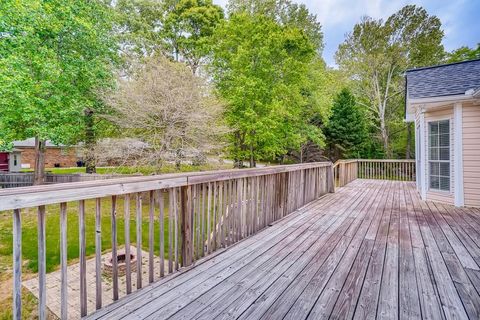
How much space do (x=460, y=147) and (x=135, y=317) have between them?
21.6 ft

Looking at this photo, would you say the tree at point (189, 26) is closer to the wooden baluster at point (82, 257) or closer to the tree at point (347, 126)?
the tree at point (347, 126)

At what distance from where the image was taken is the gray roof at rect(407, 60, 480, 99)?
5.30 metres

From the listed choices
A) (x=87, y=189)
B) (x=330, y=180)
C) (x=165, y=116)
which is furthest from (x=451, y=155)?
(x=165, y=116)

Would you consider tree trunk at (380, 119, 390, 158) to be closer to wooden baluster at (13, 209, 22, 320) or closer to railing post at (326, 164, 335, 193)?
railing post at (326, 164, 335, 193)

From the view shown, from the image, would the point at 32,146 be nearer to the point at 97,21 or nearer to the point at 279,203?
the point at 97,21

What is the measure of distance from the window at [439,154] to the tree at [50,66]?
10.7 metres

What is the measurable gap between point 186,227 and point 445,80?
7.01 meters

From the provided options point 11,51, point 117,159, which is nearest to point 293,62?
point 117,159

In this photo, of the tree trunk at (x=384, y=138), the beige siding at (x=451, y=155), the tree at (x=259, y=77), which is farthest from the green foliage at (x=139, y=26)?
the tree trunk at (x=384, y=138)

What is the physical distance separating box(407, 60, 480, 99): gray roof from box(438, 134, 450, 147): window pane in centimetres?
100

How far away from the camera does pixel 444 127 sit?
5641mm

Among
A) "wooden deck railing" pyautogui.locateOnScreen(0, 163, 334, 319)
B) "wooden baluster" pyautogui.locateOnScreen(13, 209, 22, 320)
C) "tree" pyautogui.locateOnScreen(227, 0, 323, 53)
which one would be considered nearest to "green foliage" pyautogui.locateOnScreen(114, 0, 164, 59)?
"tree" pyautogui.locateOnScreen(227, 0, 323, 53)

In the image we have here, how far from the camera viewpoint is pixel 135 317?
5.47ft

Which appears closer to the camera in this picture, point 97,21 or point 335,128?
point 97,21
